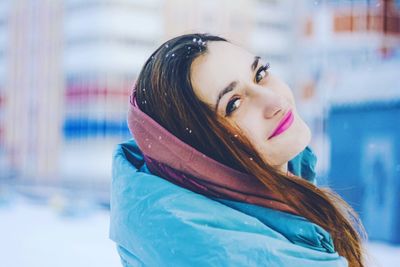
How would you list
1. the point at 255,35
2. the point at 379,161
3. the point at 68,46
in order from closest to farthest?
the point at 379,161
the point at 255,35
the point at 68,46

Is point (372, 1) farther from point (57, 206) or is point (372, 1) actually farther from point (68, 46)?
point (57, 206)

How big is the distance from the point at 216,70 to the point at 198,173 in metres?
0.09

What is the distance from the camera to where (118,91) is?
422 cm

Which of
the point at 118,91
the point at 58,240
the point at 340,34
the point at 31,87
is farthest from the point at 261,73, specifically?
the point at 340,34

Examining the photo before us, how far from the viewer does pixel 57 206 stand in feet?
11.1

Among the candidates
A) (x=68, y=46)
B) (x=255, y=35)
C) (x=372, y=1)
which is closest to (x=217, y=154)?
(x=255, y=35)

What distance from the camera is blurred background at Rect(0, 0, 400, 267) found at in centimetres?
233

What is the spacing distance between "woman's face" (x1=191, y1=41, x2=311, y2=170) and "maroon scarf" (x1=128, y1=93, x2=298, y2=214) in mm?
32

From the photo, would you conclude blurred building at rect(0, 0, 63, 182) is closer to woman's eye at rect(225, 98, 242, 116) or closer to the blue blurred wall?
the blue blurred wall

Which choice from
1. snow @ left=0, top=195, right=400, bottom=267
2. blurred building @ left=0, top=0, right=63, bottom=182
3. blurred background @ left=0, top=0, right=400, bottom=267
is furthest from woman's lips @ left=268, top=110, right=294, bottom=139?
blurred building @ left=0, top=0, right=63, bottom=182

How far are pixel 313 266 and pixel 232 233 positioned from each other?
7 cm

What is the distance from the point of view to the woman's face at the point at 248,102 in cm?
49

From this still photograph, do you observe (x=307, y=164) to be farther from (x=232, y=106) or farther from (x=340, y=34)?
(x=340, y=34)

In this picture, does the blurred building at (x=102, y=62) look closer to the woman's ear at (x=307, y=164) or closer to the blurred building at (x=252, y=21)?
the blurred building at (x=252, y=21)
